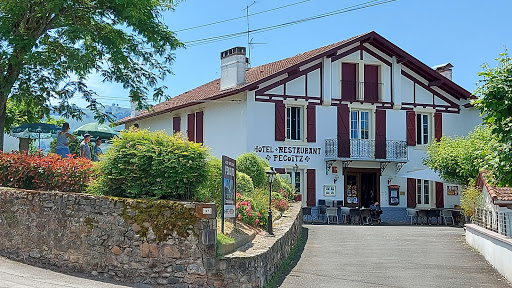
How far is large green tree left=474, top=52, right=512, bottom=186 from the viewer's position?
10.0 m

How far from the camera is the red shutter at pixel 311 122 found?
27359 millimetres

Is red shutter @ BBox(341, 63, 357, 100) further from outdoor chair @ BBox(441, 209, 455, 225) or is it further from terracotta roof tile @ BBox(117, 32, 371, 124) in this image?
outdoor chair @ BBox(441, 209, 455, 225)

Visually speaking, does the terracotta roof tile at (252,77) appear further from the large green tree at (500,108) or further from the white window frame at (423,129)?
the large green tree at (500,108)

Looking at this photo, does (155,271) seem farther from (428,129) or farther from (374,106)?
(428,129)

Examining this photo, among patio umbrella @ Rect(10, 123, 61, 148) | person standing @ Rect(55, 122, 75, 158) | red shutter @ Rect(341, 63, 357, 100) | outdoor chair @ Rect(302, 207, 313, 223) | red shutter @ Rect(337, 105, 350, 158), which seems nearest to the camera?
person standing @ Rect(55, 122, 75, 158)

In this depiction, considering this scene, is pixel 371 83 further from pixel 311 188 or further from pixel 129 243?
pixel 129 243

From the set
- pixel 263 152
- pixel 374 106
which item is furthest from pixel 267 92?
pixel 374 106

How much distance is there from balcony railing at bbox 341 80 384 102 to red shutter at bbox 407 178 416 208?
386 centimetres

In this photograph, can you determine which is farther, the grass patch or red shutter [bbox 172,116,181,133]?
red shutter [bbox 172,116,181,133]

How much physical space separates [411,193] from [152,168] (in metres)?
20.4

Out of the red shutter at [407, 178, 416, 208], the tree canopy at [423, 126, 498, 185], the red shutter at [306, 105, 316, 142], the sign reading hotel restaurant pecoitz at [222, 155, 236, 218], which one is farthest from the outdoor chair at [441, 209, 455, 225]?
the sign reading hotel restaurant pecoitz at [222, 155, 236, 218]

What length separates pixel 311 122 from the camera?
27375mm

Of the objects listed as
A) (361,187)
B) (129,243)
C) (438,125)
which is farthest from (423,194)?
(129,243)

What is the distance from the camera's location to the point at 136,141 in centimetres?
1096
